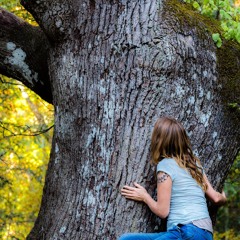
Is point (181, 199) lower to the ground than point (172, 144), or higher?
lower

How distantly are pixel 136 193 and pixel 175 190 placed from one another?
1.09 ft

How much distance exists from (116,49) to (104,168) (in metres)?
A: 1.04

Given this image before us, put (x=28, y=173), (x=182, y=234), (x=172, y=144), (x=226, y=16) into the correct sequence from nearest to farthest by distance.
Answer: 1. (x=182, y=234)
2. (x=172, y=144)
3. (x=226, y=16)
4. (x=28, y=173)

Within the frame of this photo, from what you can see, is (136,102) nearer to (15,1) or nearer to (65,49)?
(65,49)

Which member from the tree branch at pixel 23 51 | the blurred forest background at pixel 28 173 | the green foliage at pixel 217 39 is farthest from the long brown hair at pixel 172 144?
the blurred forest background at pixel 28 173

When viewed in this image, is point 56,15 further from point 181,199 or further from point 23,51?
point 181,199

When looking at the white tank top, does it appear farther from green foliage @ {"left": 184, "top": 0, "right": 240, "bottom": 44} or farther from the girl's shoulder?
green foliage @ {"left": 184, "top": 0, "right": 240, "bottom": 44}

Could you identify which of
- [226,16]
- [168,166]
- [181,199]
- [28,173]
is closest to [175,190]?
[181,199]

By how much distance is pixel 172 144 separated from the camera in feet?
13.5

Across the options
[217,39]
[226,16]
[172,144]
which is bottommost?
[172,144]

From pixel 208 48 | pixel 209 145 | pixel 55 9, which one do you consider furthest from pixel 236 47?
pixel 55 9

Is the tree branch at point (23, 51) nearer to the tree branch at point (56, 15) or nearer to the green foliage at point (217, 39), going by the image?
the tree branch at point (56, 15)

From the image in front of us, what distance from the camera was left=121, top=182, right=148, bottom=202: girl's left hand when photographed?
4.17 m

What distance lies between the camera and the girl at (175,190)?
4.02 meters
